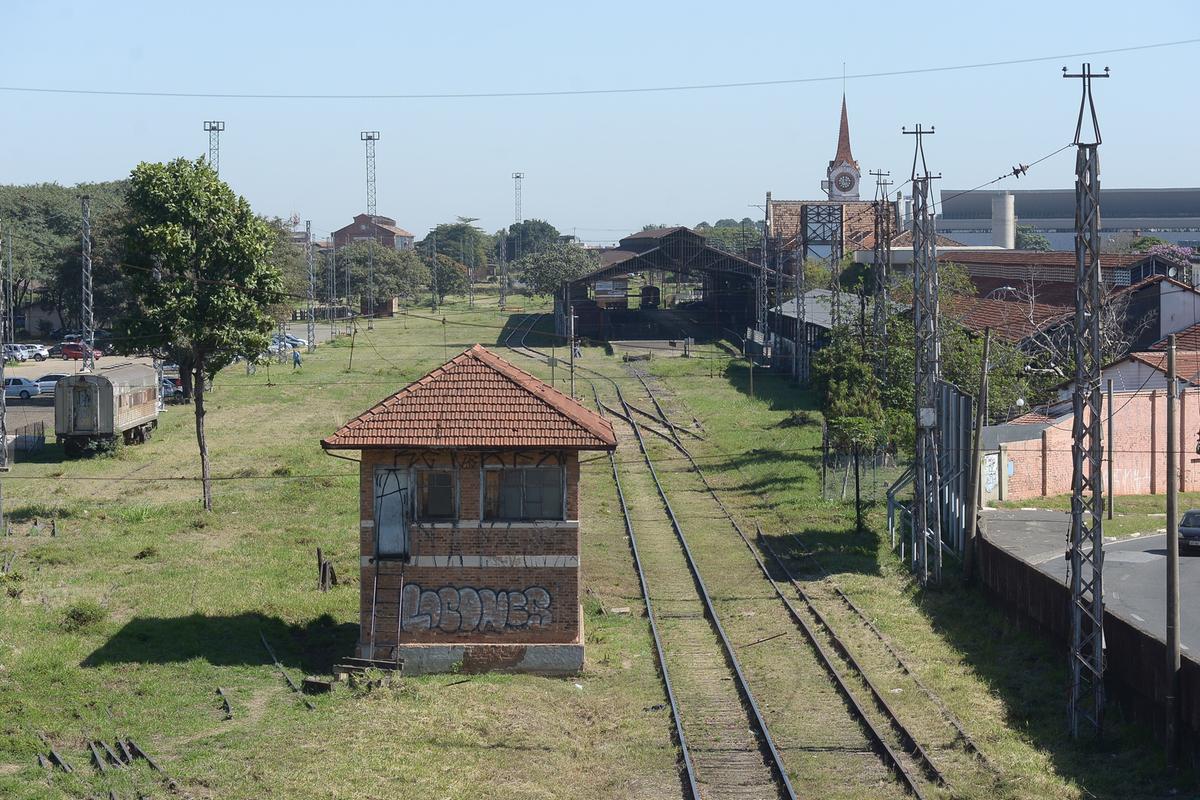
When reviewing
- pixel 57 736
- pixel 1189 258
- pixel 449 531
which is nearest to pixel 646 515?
pixel 449 531

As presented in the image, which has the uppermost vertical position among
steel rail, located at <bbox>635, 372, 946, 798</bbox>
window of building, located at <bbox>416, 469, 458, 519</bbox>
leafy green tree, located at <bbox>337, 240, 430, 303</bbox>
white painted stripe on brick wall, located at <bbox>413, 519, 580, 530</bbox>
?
leafy green tree, located at <bbox>337, 240, 430, 303</bbox>

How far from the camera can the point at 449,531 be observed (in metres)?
20.8

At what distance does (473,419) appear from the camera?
2098 centimetres

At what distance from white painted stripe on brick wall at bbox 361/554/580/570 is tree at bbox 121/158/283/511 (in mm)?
15391

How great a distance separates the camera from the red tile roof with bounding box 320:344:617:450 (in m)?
20.5

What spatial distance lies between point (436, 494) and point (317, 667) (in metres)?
3.67

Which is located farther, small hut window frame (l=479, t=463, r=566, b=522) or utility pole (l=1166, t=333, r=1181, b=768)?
small hut window frame (l=479, t=463, r=566, b=522)

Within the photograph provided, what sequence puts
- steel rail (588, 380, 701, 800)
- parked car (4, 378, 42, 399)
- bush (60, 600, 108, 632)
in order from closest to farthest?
steel rail (588, 380, 701, 800) → bush (60, 600, 108, 632) → parked car (4, 378, 42, 399)

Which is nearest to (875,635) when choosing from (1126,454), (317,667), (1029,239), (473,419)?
(473,419)

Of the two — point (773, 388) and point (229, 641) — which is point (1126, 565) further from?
point (773, 388)

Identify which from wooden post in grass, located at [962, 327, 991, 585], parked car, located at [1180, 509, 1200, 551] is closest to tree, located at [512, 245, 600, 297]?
parked car, located at [1180, 509, 1200, 551]

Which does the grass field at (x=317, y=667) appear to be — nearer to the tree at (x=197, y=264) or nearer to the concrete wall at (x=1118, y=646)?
the concrete wall at (x=1118, y=646)

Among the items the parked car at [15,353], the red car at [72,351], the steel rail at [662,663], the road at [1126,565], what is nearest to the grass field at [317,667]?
the steel rail at [662,663]

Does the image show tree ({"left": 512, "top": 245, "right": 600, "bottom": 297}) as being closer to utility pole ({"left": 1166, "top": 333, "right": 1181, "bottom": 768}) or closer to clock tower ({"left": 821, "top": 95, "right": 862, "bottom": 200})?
clock tower ({"left": 821, "top": 95, "right": 862, "bottom": 200})
